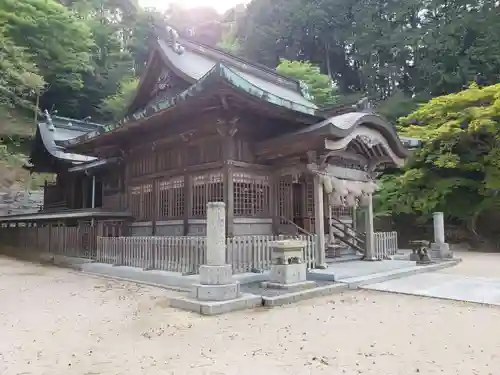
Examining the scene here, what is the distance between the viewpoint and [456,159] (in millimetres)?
17062

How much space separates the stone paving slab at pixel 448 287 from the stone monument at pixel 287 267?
1.62 m

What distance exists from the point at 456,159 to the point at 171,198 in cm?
1242

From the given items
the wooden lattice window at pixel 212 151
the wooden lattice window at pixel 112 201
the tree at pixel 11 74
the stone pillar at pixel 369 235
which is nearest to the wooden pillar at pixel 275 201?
the wooden lattice window at pixel 212 151

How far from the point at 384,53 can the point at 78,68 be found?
24795mm

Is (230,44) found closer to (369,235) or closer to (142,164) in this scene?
(142,164)

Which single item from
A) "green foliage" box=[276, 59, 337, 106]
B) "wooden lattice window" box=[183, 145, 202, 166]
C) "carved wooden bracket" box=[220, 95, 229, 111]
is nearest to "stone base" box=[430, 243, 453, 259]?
"wooden lattice window" box=[183, 145, 202, 166]

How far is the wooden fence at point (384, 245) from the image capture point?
12.2 meters

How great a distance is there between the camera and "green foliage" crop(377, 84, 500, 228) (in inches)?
648

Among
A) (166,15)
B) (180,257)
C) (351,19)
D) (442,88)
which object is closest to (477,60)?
(442,88)

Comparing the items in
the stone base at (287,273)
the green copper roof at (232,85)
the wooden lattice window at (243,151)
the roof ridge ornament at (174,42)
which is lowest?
the stone base at (287,273)

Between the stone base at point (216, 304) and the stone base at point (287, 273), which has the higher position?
the stone base at point (287, 273)

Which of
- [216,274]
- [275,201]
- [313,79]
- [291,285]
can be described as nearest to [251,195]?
[275,201]

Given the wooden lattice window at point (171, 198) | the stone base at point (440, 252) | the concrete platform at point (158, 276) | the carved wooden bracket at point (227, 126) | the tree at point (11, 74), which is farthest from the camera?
the tree at point (11, 74)

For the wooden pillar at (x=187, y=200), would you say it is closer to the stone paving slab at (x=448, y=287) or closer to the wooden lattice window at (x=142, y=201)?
the wooden lattice window at (x=142, y=201)
